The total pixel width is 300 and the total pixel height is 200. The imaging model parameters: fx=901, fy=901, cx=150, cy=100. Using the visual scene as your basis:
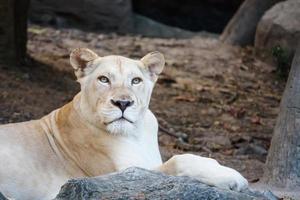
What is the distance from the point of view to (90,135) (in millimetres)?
6402

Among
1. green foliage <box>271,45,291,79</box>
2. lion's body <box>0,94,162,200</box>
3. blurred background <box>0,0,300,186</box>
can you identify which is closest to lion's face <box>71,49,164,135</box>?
lion's body <box>0,94,162,200</box>

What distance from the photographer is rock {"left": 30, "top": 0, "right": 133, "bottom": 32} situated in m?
16.6

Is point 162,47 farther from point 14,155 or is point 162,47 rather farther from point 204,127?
point 14,155

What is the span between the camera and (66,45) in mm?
14312

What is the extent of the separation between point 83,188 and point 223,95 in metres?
7.96

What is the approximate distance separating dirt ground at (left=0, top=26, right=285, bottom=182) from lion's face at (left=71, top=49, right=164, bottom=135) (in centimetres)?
250

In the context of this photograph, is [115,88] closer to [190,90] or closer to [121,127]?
[121,127]

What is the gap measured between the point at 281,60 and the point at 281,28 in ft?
2.83

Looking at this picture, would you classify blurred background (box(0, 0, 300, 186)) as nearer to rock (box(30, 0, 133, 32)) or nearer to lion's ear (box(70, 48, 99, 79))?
rock (box(30, 0, 133, 32))

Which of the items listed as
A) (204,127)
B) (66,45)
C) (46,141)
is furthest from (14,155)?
(66,45)

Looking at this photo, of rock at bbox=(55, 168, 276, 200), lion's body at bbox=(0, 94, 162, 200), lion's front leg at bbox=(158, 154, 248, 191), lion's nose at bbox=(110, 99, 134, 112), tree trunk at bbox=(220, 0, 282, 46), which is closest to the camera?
rock at bbox=(55, 168, 276, 200)

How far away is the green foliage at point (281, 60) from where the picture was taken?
13445 millimetres

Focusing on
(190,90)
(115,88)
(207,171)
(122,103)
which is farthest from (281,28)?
(207,171)

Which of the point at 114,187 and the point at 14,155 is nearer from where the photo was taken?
the point at 114,187
